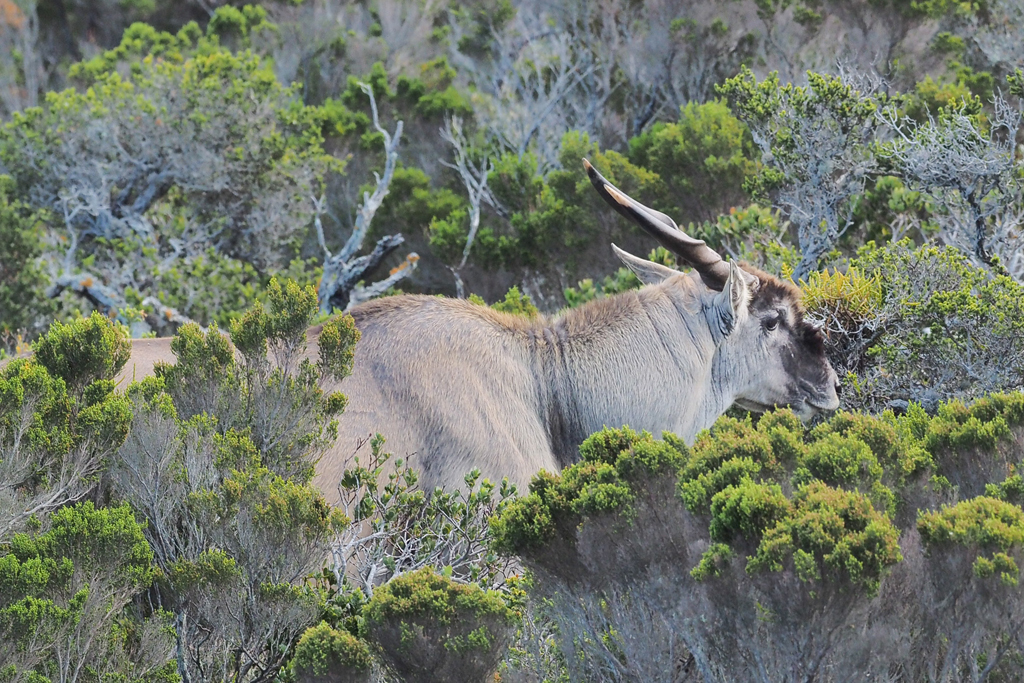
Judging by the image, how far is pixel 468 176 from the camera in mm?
13312

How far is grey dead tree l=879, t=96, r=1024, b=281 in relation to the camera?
23.0 feet

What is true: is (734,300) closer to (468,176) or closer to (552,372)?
(552,372)

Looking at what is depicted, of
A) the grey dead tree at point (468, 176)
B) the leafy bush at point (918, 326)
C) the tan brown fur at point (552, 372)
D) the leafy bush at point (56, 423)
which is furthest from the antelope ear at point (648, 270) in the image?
the grey dead tree at point (468, 176)

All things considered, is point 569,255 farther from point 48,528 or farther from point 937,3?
point 48,528

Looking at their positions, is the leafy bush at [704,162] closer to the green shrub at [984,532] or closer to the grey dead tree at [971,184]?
the grey dead tree at [971,184]

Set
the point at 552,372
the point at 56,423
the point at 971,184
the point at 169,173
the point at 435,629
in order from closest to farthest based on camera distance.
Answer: the point at 435,629 → the point at 56,423 → the point at 552,372 → the point at 971,184 → the point at 169,173

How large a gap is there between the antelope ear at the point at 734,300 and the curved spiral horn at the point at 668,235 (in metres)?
0.09

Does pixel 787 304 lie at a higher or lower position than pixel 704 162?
higher

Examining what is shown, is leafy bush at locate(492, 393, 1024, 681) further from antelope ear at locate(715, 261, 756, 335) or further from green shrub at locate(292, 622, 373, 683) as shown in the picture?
antelope ear at locate(715, 261, 756, 335)

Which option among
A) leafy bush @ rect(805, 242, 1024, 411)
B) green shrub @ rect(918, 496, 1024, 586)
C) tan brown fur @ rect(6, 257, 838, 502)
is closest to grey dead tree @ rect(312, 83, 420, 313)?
tan brown fur @ rect(6, 257, 838, 502)

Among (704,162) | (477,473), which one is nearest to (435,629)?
(477,473)

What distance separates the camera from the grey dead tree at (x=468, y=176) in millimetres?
12039

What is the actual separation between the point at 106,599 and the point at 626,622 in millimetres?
1664

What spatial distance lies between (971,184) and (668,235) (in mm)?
2839
